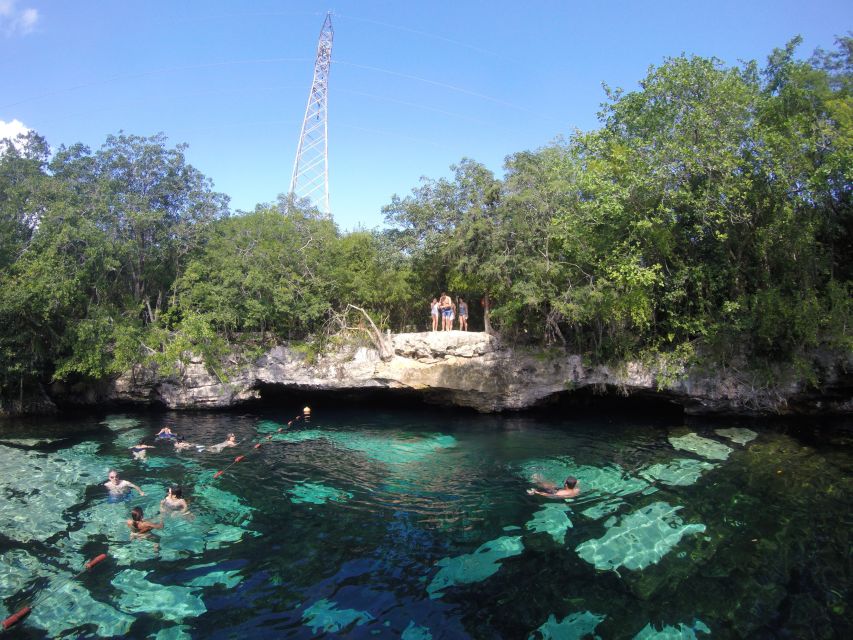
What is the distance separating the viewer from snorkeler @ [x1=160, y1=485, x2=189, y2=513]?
11148mm

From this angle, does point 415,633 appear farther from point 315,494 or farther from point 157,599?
point 315,494

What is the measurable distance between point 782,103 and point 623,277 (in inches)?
333

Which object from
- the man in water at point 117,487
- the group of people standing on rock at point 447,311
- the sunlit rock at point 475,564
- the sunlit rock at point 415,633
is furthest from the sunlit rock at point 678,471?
the man in water at point 117,487

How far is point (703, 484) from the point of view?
40.3 feet

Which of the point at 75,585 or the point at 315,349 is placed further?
the point at 315,349

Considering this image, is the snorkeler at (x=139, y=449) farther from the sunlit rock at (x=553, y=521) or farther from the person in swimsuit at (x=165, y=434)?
the sunlit rock at (x=553, y=521)

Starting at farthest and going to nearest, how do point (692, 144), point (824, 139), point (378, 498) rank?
point (692, 144), point (824, 139), point (378, 498)

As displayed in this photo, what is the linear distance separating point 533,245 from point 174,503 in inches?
584

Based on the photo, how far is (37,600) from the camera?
7816 millimetres

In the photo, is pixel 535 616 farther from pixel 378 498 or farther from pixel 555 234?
pixel 555 234

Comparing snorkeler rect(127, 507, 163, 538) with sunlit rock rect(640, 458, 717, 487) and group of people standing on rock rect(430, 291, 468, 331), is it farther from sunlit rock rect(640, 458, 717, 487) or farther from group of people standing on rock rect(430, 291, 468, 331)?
group of people standing on rock rect(430, 291, 468, 331)

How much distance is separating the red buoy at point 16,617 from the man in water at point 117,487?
15.1ft

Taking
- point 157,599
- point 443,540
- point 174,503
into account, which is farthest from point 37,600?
point 443,540

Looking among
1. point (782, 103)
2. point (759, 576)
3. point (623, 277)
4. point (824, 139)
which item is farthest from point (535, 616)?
point (782, 103)
